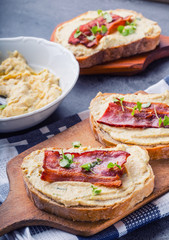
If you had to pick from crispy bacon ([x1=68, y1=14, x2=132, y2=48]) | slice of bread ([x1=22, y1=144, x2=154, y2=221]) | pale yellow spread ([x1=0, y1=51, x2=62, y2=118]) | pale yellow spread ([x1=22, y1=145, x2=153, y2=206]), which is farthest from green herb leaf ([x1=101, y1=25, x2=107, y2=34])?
slice of bread ([x1=22, y1=144, x2=154, y2=221])

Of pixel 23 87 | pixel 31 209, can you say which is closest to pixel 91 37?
pixel 23 87

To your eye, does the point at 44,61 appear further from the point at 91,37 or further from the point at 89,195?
the point at 89,195

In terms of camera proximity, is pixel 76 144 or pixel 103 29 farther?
pixel 103 29

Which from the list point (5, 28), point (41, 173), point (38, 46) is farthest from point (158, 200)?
point (5, 28)

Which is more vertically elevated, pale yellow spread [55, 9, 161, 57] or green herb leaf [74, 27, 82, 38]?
green herb leaf [74, 27, 82, 38]

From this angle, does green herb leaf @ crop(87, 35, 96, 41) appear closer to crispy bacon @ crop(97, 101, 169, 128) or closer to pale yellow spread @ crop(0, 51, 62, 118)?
pale yellow spread @ crop(0, 51, 62, 118)

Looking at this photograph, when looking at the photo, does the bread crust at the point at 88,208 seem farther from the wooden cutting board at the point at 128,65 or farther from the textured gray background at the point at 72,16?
the wooden cutting board at the point at 128,65
